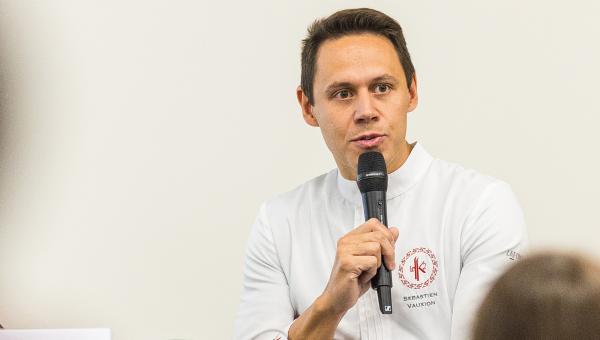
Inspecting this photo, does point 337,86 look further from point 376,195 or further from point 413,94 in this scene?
point 376,195

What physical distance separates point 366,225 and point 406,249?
27 cm

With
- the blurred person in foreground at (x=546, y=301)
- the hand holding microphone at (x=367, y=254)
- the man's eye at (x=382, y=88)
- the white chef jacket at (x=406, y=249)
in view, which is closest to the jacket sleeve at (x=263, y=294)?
the white chef jacket at (x=406, y=249)

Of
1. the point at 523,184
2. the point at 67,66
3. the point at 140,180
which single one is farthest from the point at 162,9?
the point at 523,184

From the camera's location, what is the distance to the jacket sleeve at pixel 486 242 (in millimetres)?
1934

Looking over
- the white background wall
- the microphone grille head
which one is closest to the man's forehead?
the microphone grille head

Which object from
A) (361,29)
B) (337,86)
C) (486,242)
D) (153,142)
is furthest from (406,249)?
(153,142)

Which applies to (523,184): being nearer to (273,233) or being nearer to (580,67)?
(580,67)

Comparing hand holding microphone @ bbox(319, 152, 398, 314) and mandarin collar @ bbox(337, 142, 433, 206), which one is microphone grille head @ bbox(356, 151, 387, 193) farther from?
mandarin collar @ bbox(337, 142, 433, 206)

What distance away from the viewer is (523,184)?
2664mm

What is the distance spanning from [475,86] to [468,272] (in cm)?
88

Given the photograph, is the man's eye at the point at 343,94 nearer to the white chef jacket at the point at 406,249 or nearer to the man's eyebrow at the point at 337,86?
the man's eyebrow at the point at 337,86

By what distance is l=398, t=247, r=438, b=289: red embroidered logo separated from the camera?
2027 mm

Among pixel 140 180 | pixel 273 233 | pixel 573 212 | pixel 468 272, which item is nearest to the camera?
pixel 468 272

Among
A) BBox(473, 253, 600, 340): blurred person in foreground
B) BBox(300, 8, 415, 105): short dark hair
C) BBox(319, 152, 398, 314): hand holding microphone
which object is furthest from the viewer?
BBox(300, 8, 415, 105): short dark hair
